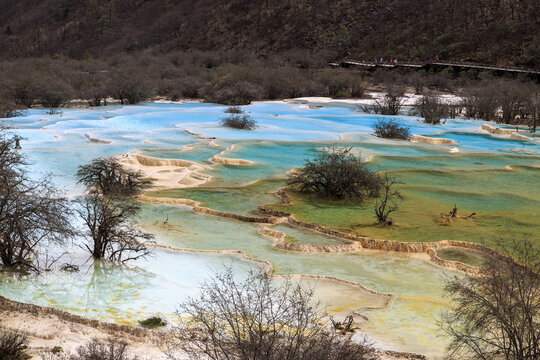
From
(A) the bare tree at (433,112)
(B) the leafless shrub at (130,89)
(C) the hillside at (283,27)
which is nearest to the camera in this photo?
(A) the bare tree at (433,112)

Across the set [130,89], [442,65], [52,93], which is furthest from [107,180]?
[442,65]

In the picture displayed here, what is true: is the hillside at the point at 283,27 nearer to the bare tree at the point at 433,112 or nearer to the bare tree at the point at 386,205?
the bare tree at the point at 433,112

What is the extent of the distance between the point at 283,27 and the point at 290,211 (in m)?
53.4

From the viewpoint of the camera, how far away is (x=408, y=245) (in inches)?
423

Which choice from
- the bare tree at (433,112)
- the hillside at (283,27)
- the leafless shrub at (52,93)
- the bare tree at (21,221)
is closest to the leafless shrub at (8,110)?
the leafless shrub at (52,93)

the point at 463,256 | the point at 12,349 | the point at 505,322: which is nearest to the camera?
the point at 505,322

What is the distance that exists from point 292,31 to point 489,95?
34873 mm

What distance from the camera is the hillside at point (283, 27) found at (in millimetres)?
49375

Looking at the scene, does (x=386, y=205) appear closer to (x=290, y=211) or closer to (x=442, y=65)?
(x=290, y=211)

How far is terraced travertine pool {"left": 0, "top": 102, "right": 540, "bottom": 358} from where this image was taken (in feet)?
27.6

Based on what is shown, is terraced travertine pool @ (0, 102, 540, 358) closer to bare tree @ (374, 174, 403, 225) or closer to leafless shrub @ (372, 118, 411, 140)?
Answer: bare tree @ (374, 174, 403, 225)

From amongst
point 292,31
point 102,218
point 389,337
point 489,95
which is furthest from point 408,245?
point 292,31

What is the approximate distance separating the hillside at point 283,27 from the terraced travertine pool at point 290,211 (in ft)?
84.9

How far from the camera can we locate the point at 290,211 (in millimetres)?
13102
